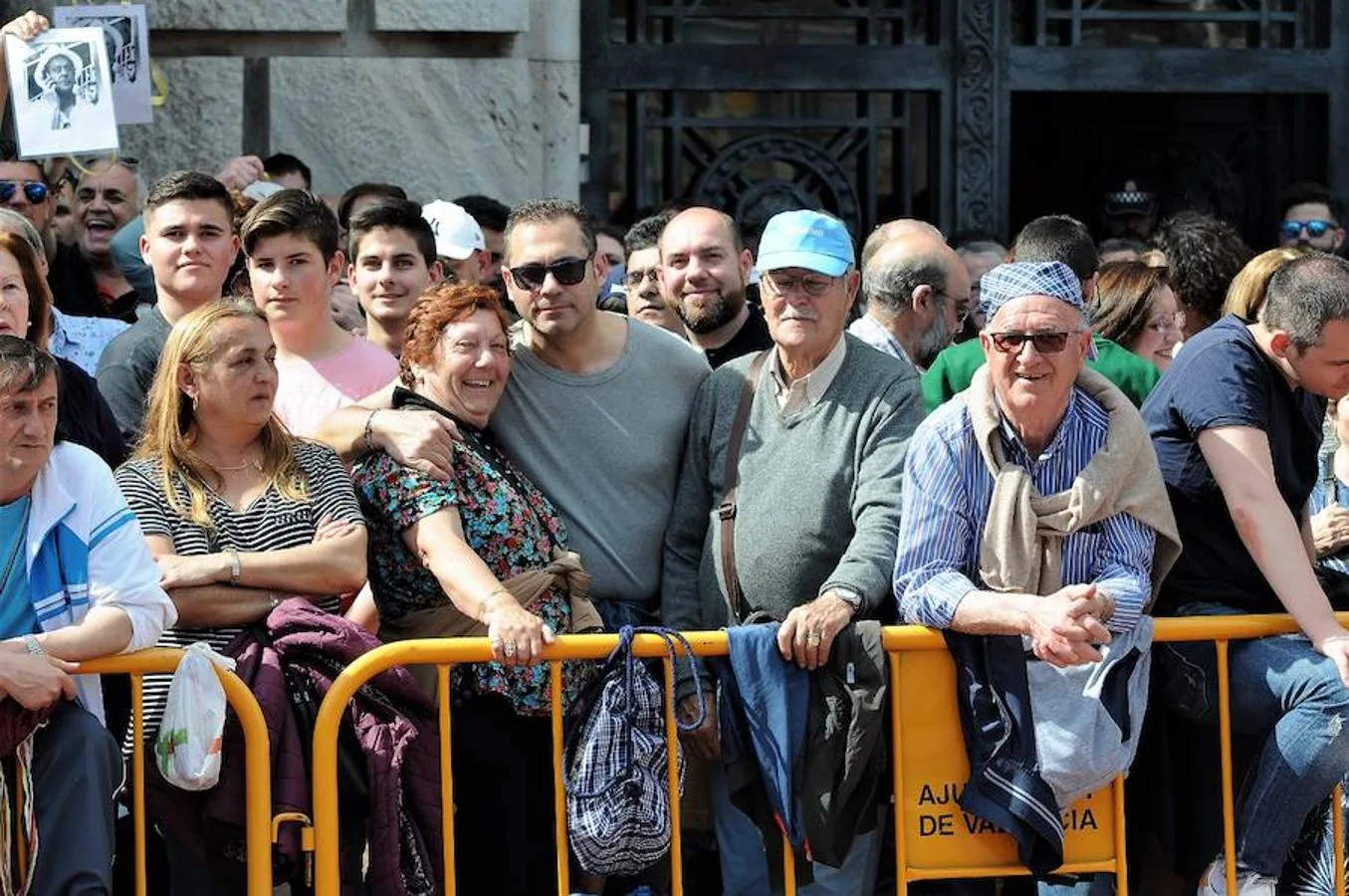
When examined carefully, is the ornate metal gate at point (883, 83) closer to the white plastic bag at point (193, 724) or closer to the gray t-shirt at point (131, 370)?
the gray t-shirt at point (131, 370)

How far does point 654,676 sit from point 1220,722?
131cm

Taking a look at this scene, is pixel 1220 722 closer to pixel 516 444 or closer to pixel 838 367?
pixel 838 367

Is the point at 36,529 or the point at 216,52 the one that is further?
the point at 216,52

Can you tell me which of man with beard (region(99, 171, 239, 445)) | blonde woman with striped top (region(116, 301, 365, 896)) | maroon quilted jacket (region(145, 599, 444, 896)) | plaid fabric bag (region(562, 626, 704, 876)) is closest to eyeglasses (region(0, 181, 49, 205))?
man with beard (region(99, 171, 239, 445))

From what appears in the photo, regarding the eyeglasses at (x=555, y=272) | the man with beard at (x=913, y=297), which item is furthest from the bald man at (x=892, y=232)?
the eyeglasses at (x=555, y=272)

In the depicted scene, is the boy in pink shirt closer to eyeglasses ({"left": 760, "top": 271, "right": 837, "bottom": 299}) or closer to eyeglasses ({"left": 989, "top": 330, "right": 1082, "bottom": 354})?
eyeglasses ({"left": 760, "top": 271, "right": 837, "bottom": 299})

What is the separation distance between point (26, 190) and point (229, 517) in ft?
7.03

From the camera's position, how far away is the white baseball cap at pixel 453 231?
7379mm

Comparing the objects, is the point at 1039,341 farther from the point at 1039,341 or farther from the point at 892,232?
the point at 892,232

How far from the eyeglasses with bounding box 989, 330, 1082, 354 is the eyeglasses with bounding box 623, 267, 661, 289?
1.96m

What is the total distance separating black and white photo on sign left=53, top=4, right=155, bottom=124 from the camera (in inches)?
280

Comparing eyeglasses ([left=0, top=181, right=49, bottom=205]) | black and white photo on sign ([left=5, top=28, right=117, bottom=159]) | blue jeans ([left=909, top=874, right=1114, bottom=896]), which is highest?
black and white photo on sign ([left=5, top=28, right=117, bottom=159])

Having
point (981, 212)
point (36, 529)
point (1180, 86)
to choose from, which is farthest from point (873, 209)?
point (36, 529)

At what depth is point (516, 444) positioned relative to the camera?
5793 millimetres
